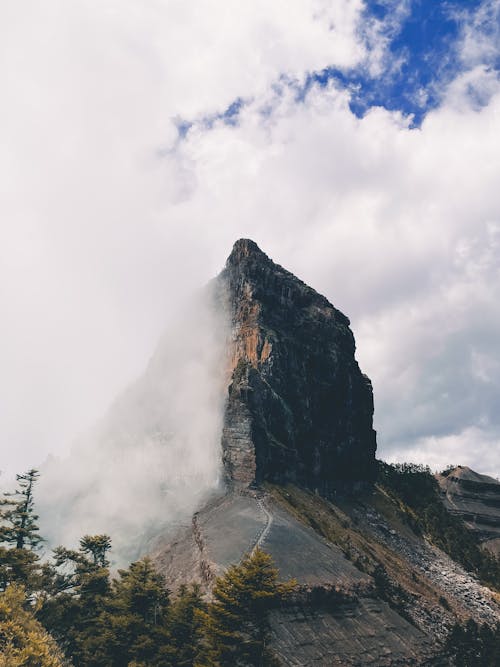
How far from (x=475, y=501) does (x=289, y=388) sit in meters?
112

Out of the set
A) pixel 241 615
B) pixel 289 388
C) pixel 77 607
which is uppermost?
pixel 289 388

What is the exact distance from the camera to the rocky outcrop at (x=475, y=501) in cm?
17000

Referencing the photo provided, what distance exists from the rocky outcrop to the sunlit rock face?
51.2 metres

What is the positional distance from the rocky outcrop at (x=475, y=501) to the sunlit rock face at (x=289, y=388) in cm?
5122

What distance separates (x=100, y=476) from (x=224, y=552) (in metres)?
63.6

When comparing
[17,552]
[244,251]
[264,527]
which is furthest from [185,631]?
[244,251]

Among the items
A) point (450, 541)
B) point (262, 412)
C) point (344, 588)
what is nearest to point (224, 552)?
point (344, 588)

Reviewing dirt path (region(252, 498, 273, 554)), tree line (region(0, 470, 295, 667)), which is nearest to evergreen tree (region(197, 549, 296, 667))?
tree line (region(0, 470, 295, 667))

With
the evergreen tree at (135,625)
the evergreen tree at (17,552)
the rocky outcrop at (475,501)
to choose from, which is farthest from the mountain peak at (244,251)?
the rocky outcrop at (475,501)

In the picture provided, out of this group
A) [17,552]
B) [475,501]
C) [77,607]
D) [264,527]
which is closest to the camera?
[17,552]

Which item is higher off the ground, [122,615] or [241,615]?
[241,615]

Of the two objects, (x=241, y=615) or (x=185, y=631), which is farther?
(x=185, y=631)

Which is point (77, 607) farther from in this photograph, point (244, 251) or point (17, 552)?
point (244, 251)

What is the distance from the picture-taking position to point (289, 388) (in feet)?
384
